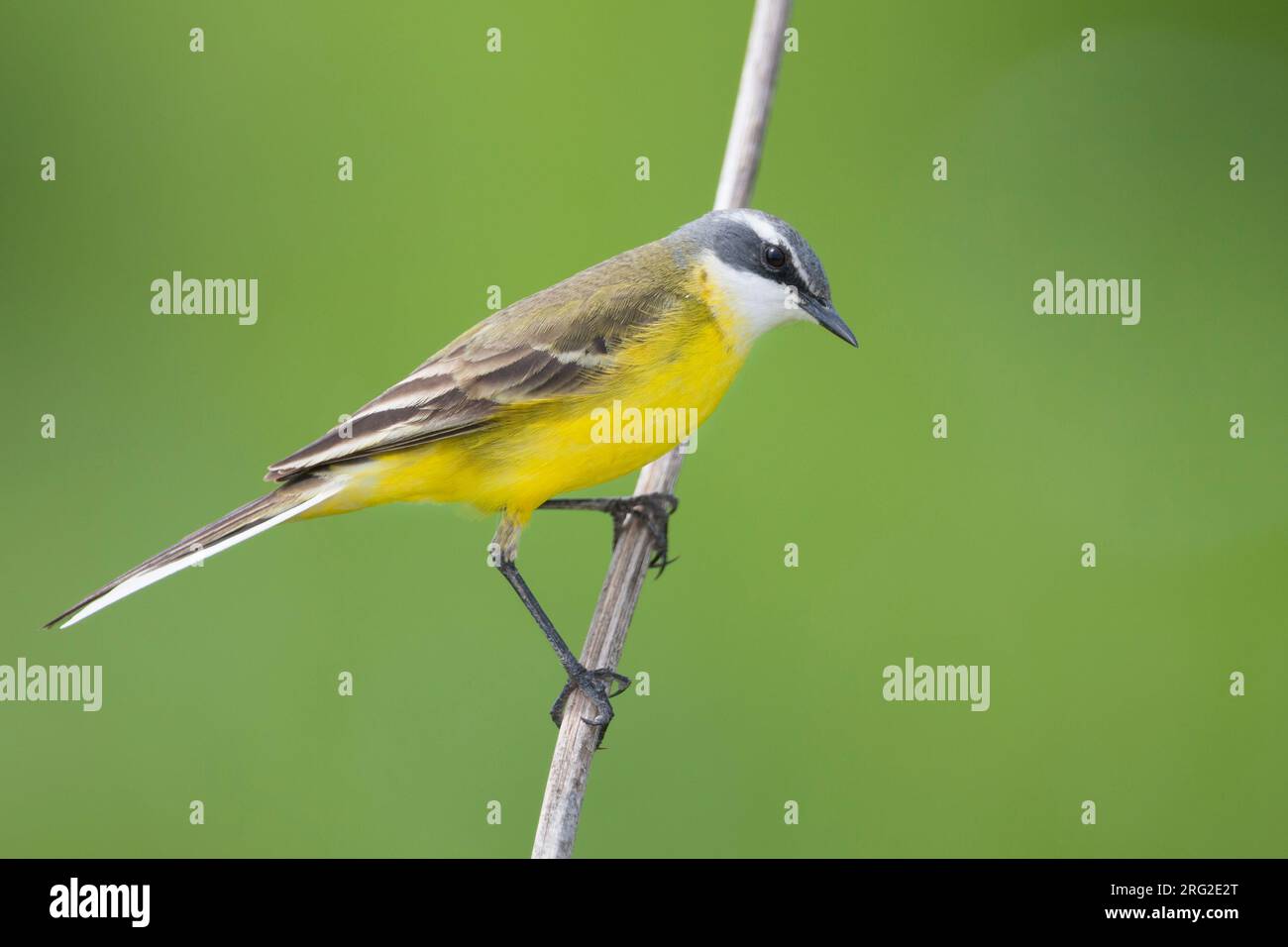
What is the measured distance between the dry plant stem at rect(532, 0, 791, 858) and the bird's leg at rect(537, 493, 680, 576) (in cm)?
4

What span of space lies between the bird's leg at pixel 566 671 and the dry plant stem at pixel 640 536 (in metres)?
0.03

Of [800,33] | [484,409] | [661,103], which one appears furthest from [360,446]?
[800,33]

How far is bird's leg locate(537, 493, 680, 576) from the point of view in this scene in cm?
526

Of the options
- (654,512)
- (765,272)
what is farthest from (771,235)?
(654,512)

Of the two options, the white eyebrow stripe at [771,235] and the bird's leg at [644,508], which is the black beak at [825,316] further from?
the bird's leg at [644,508]

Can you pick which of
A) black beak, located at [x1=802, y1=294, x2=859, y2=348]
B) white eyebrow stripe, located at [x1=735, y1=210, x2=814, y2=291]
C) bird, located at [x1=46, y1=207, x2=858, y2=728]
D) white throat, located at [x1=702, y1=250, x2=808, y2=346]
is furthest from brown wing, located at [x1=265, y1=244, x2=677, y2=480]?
black beak, located at [x1=802, y1=294, x2=859, y2=348]

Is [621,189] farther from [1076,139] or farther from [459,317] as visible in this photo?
[1076,139]

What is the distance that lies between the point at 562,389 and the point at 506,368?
0.72 feet

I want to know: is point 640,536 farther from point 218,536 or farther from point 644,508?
point 218,536

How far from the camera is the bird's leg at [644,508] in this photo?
526 cm

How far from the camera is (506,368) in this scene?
479 cm

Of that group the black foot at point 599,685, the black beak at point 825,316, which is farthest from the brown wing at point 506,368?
the black foot at point 599,685

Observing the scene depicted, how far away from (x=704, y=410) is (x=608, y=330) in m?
0.46

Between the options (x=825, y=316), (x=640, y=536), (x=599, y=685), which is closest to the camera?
(x=599, y=685)
